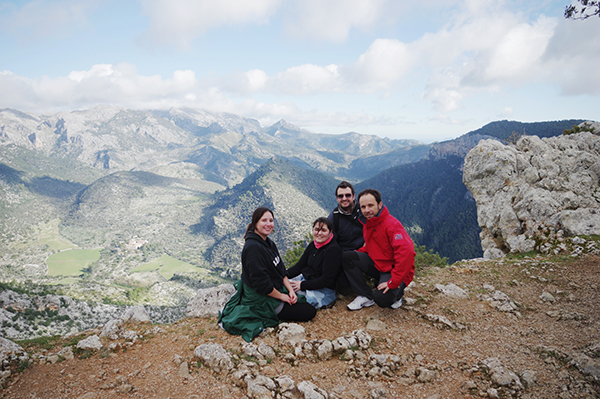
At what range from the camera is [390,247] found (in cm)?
721

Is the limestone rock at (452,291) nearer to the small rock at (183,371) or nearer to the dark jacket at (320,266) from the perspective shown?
the dark jacket at (320,266)

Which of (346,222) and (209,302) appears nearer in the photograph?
(346,222)

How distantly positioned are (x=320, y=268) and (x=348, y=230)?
1.57m

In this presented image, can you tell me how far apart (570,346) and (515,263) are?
6.57 m

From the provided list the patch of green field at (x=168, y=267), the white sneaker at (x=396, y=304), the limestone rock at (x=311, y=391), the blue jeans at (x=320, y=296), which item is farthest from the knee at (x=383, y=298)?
the patch of green field at (x=168, y=267)

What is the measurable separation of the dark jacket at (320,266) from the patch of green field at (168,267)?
17238cm

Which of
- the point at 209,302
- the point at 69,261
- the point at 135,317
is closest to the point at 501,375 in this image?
the point at 209,302

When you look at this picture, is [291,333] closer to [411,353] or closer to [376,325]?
[376,325]

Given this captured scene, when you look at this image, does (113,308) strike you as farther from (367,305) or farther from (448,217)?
(448,217)

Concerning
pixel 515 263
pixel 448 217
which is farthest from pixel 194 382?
pixel 448 217

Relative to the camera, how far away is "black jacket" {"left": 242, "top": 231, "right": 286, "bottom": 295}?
6.51 metres

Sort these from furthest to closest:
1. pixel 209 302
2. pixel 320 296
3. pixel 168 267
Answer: pixel 168 267
pixel 209 302
pixel 320 296

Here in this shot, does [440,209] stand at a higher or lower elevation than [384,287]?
lower

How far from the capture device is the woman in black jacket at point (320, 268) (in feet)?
24.5
